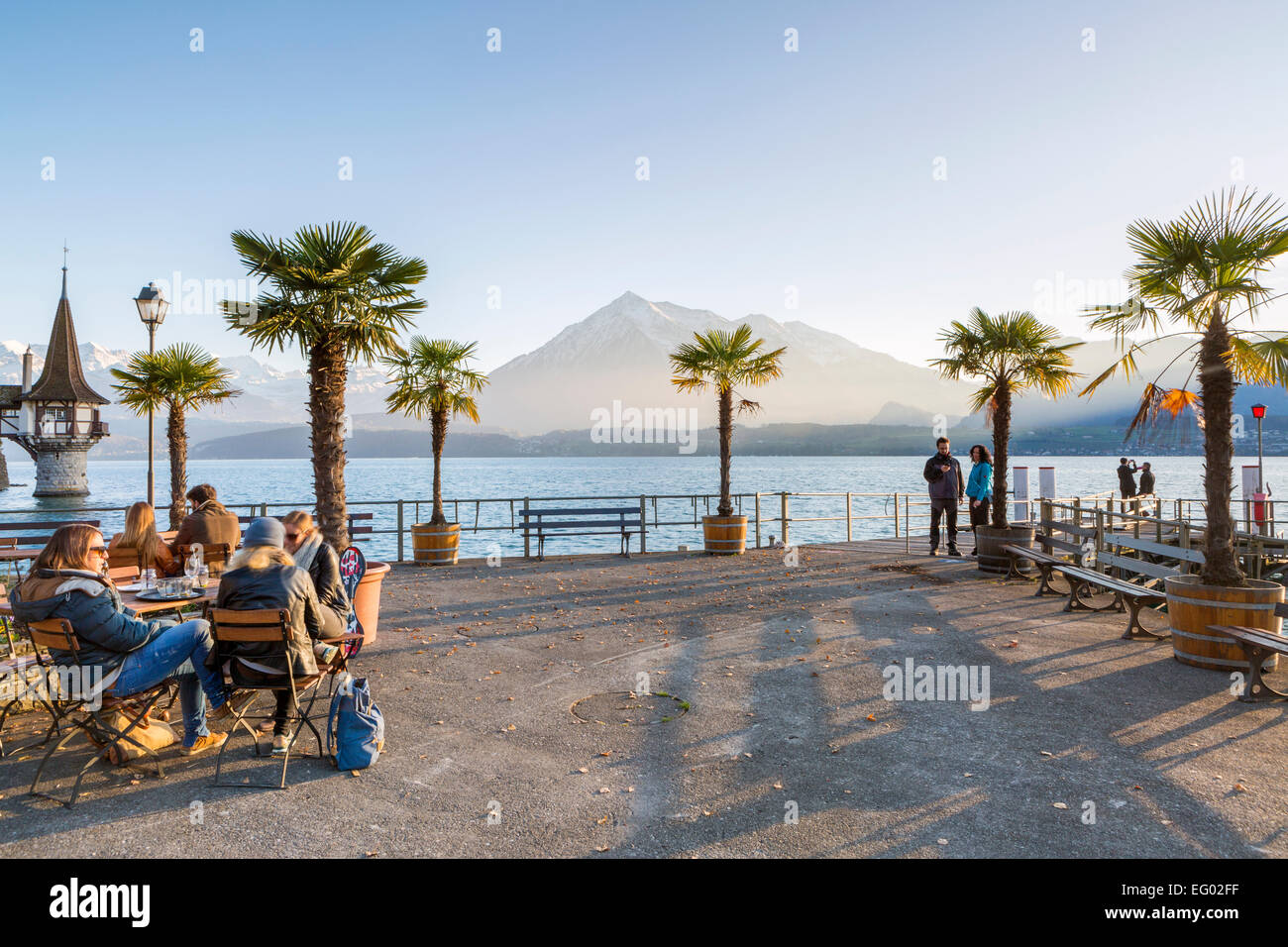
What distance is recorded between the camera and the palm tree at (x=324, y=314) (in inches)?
338

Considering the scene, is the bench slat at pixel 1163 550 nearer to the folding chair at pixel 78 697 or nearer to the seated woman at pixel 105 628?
the seated woman at pixel 105 628

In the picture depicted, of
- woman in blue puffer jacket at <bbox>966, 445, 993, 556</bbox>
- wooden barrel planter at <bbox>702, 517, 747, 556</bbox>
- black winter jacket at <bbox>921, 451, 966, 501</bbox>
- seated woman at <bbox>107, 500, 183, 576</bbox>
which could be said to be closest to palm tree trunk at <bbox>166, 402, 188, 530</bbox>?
seated woman at <bbox>107, 500, 183, 576</bbox>

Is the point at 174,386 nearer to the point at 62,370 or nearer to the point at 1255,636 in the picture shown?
the point at 1255,636

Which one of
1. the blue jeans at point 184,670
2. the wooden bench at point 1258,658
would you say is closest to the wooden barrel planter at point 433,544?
the blue jeans at point 184,670

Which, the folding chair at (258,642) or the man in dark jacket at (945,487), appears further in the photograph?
the man in dark jacket at (945,487)

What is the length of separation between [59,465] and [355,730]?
103363mm

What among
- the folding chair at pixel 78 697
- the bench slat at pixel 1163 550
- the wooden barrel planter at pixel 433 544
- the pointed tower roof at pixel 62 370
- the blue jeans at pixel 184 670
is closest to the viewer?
the folding chair at pixel 78 697

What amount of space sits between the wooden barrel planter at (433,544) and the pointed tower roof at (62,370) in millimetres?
88167

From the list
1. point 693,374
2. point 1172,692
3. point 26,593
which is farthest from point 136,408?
point 1172,692

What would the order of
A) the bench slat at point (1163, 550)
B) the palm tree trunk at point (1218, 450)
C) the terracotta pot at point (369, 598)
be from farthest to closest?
the bench slat at point (1163, 550) → the terracotta pot at point (369, 598) → the palm tree trunk at point (1218, 450)

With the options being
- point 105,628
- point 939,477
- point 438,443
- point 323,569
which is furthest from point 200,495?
point 939,477

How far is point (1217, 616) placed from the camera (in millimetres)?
6637
